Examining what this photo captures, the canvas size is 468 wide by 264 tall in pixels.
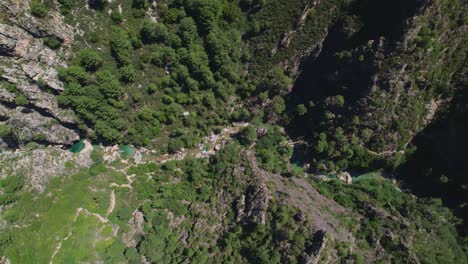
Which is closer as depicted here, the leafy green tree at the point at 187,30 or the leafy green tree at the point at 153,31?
the leafy green tree at the point at 153,31

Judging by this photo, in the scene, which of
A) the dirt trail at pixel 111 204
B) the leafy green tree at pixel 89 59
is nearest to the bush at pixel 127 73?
the leafy green tree at pixel 89 59

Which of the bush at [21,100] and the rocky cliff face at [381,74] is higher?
the rocky cliff face at [381,74]

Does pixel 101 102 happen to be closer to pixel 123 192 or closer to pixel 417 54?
pixel 123 192

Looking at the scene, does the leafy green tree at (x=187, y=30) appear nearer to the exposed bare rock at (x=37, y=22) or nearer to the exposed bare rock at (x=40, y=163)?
the exposed bare rock at (x=37, y=22)

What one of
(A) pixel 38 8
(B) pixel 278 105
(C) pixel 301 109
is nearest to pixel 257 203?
(B) pixel 278 105

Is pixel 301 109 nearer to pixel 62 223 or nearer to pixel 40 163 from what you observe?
pixel 62 223

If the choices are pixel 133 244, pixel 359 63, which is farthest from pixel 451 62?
pixel 133 244

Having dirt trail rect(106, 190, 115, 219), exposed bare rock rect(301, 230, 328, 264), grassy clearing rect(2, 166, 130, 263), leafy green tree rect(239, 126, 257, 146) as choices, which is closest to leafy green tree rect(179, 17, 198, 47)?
leafy green tree rect(239, 126, 257, 146)
